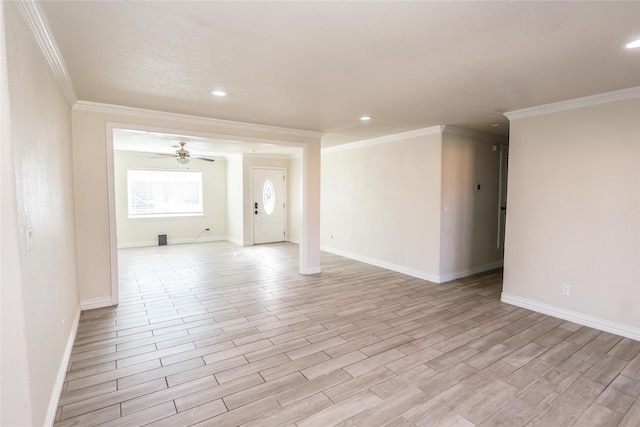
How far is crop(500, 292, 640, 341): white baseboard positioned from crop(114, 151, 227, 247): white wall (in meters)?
7.62

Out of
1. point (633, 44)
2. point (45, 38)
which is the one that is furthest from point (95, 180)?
point (633, 44)

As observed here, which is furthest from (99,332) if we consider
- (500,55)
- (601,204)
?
(601,204)

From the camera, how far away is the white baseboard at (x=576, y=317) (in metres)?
3.33

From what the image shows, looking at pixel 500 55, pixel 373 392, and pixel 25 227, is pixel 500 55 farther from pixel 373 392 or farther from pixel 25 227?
pixel 25 227

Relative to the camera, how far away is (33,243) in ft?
6.24

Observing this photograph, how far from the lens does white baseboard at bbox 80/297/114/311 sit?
3.89m

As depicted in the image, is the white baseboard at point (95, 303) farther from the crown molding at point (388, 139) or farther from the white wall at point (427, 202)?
the crown molding at point (388, 139)

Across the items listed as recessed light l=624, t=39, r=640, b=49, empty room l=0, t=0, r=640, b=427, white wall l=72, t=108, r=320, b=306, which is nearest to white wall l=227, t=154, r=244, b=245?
empty room l=0, t=0, r=640, b=427

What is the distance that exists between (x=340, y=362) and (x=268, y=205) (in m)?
6.74

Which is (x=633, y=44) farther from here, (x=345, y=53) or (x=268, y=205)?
(x=268, y=205)

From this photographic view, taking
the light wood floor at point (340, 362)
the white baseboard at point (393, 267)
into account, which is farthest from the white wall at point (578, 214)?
the white baseboard at point (393, 267)

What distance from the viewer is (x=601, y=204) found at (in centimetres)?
349

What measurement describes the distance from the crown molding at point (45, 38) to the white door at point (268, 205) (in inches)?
232

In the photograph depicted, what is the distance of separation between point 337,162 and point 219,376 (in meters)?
5.49
